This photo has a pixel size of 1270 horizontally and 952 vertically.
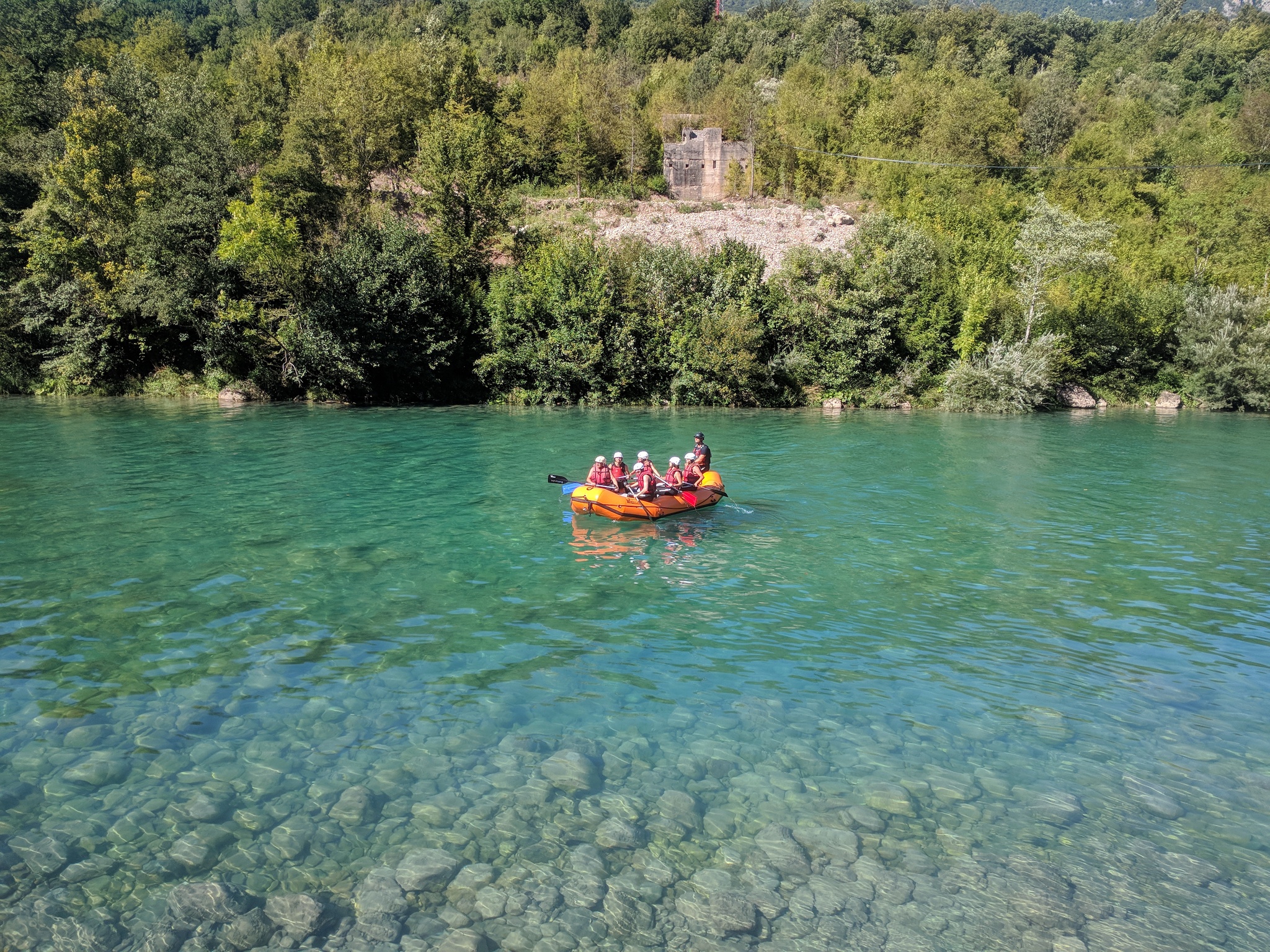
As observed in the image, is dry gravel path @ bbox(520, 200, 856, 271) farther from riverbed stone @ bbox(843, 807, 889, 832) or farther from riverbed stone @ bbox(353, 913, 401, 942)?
riverbed stone @ bbox(353, 913, 401, 942)

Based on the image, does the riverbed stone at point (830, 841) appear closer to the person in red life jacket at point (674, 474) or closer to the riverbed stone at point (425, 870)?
the riverbed stone at point (425, 870)

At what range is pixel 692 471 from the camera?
1986 cm

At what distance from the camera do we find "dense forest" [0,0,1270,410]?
41594 millimetres

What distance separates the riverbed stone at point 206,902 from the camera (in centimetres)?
616

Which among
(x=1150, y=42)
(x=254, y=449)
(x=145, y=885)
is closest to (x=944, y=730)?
(x=145, y=885)

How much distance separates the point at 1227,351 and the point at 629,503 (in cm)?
4368

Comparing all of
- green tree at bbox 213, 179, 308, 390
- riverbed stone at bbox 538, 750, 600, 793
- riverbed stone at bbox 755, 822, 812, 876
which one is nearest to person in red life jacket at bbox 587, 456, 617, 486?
riverbed stone at bbox 538, 750, 600, 793

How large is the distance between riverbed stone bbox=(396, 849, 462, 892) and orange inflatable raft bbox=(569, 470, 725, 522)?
1153cm

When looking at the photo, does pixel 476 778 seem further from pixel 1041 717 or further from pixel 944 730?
pixel 1041 717

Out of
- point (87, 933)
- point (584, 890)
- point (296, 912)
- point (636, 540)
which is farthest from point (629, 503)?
point (87, 933)

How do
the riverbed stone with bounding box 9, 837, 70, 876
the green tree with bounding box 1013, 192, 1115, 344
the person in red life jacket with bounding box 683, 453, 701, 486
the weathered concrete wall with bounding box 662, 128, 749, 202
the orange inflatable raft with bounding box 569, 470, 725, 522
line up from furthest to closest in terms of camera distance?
the weathered concrete wall with bounding box 662, 128, 749, 202, the green tree with bounding box 1013, 192, 1115, 344, the person in red life jacket with bounding box 683, 453, 701, 486, the orange inflatable raft with bounding box 569, 470, 725, 522, the riverbed stone with bounding box 9, 837, 70, 876

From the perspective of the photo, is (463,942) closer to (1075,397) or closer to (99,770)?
(99,770)

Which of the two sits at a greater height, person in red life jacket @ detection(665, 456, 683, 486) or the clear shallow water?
person in red life jacket @ detection(665, 456, 683, 486)

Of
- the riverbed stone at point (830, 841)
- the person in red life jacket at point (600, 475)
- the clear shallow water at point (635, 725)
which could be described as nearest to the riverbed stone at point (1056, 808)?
the clear shallow water at point (635, 725)
